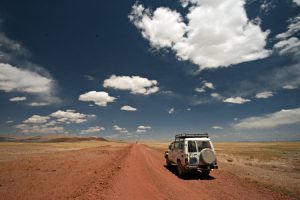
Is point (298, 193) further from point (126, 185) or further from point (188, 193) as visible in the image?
point (126, 185)

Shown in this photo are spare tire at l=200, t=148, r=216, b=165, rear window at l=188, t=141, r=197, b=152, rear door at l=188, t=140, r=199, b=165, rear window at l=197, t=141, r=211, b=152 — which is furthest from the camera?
rear window at l=197, t=141, r=211, b=152

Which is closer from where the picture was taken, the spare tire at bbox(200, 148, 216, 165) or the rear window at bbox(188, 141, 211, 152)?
the spare tire at bbox(200, 148, 216, 165)

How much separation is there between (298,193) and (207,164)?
509 cm

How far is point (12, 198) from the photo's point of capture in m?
10.9

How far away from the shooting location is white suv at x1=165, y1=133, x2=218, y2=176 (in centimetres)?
1580

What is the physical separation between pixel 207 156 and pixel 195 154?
0.77 meters

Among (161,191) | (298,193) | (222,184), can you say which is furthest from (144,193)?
(298,193)

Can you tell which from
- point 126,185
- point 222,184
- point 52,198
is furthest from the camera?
point 222,184

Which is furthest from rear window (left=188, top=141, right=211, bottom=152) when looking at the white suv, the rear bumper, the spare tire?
the rear bumper

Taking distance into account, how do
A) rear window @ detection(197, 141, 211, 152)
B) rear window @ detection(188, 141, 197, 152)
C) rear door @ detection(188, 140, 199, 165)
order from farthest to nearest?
1. rear window @ detection(197, 141, 211, 152)
2. rear window @ detection(188, 141, 197, 152)
3. rear door @ detection(188, 140, 199, 165)

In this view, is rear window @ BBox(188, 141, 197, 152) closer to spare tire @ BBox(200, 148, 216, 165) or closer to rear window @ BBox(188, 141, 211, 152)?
rear window @ BBox(188, 141, 211, 152)

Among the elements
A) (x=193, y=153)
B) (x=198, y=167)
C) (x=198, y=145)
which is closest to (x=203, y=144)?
(x=198, y=145)

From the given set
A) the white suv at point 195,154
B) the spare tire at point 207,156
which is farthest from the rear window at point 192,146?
the spare tire at point 207,156

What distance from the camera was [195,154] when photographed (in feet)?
52.8
